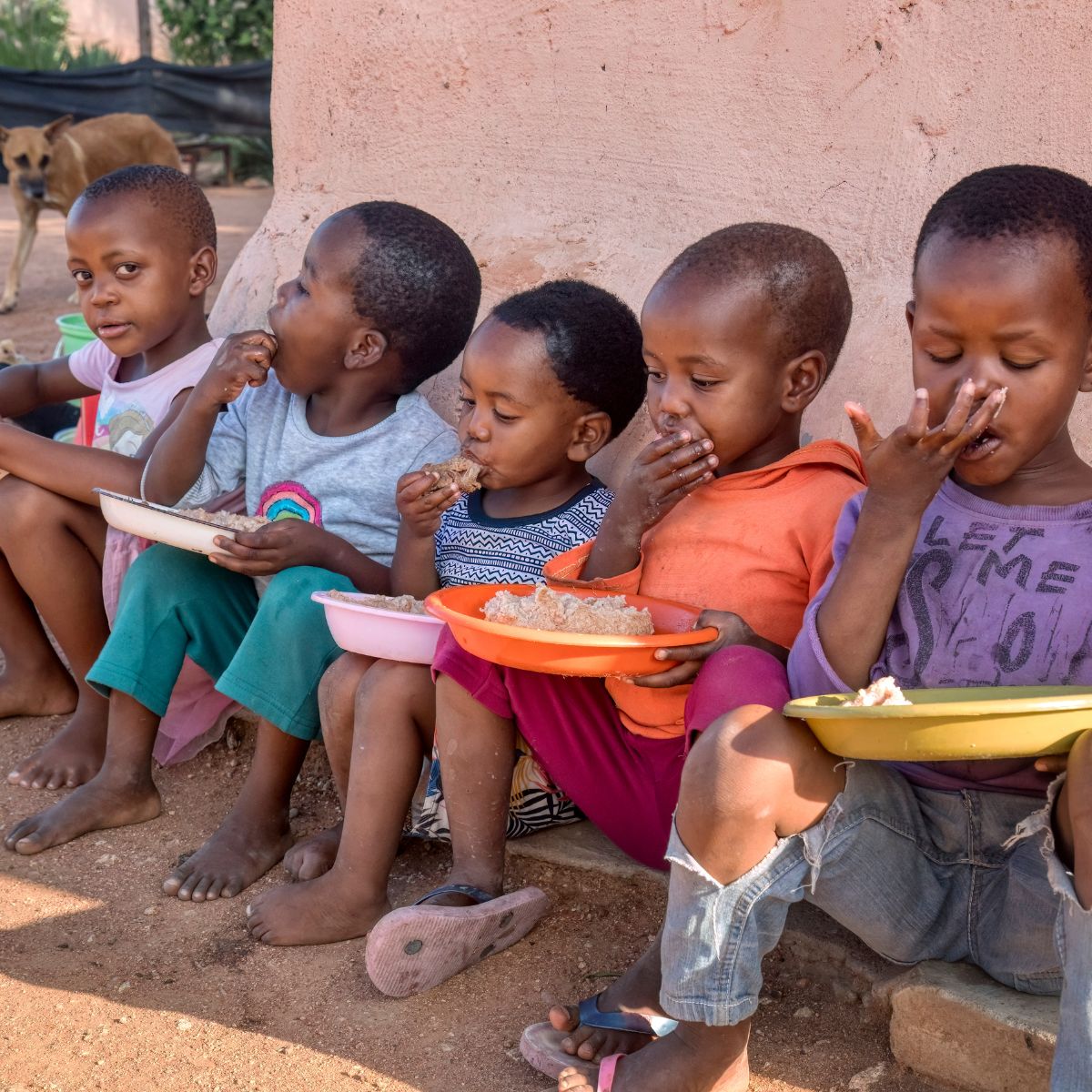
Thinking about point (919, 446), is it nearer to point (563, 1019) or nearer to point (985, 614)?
point (985, 614)

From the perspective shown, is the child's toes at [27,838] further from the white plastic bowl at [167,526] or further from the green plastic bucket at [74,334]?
the green plastic bucket at [74,334]

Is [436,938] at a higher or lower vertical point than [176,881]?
higher

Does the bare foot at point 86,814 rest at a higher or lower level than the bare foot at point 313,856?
lower

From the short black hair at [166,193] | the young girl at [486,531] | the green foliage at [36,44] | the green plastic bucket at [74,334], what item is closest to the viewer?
the young girl at [486,531]

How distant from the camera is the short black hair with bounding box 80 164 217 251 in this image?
3219 mm

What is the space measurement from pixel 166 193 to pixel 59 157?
24.4 feet

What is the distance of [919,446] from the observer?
64.6 inches

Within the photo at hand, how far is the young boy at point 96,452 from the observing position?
304 centimetres

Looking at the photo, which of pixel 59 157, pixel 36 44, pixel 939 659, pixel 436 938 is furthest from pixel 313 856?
pixel 36 44

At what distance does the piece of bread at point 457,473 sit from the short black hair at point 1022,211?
0.93 m

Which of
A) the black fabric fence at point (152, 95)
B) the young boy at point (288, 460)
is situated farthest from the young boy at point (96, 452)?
the black fabric fence at point (152, 95)

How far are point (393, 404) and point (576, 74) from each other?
977mm

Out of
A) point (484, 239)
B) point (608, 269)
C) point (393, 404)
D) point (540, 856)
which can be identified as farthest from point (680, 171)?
point (540, 856)

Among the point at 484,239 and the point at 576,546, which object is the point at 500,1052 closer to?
the point at 576,546
